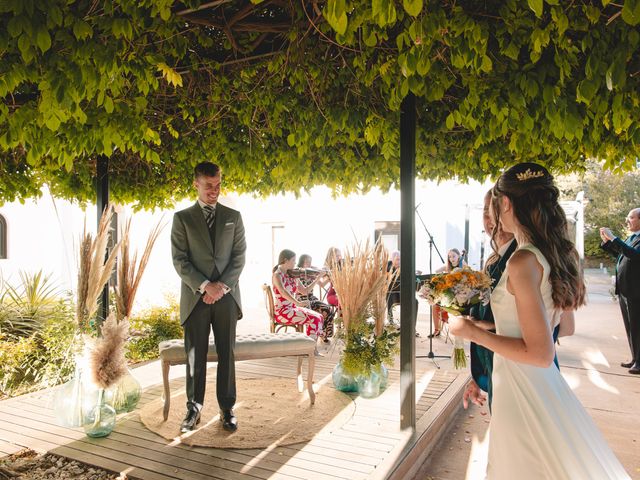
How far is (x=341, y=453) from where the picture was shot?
329 centimetres

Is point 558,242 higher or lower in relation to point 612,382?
higher

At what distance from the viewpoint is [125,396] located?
4.00 meters

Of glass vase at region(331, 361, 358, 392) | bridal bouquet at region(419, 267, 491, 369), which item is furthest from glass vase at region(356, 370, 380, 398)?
bridal bouquet at region(419, 267, 491, 369)

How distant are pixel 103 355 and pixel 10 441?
3.13 ft

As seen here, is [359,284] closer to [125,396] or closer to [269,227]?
[125,396]

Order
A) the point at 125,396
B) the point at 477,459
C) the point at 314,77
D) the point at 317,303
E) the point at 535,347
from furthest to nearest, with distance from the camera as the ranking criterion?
the point at 317,303
the point at 125,396
the point at 477,459
the point at 314,77
the point at 535,347

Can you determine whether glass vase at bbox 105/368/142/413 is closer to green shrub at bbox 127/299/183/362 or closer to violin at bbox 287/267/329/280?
green shrub at bbox 127/299/183/362

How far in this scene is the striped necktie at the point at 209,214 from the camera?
3.73m

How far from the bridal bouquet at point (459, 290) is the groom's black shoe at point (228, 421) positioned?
7.10 feet

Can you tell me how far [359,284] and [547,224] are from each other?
273 centimetres

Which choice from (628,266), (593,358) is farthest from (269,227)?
(628,266)

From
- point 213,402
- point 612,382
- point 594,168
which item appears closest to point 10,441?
point 213,402

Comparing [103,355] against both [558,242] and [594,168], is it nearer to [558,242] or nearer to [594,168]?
[558,242]

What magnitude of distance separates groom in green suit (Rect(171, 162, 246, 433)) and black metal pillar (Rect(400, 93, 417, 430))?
51.4 inches
